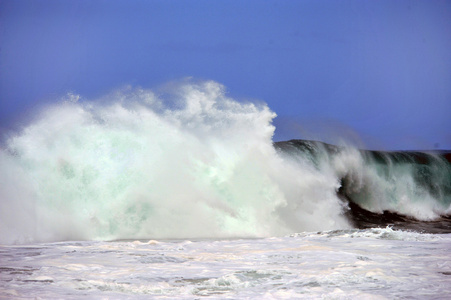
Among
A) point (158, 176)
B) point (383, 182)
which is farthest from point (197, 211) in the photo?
point (383, 182)

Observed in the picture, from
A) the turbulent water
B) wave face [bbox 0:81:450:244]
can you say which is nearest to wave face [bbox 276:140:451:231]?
the turbulent water

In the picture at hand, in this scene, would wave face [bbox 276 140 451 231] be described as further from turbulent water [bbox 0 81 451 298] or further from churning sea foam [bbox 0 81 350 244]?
churning sea foam [bbox 0 81 350 244]

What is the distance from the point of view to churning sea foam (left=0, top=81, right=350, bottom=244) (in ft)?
35.0

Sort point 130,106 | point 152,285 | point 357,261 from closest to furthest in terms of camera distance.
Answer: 1. point 152,285
2. point 357,261
3. point 130,106

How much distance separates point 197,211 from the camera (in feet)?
36.9

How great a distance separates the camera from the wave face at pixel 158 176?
1067 centimetres

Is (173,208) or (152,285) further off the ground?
(173,208)

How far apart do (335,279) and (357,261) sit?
1262mm

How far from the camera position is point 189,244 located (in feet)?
29.1

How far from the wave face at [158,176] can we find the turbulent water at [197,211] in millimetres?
31

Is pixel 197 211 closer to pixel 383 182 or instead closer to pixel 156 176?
pixel 156 176

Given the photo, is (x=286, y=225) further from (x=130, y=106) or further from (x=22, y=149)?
(x=22, y=149)

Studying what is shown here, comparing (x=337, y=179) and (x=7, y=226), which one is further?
(x=337, y=179)

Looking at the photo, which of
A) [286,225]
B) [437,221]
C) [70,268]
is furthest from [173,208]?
[437,221]
